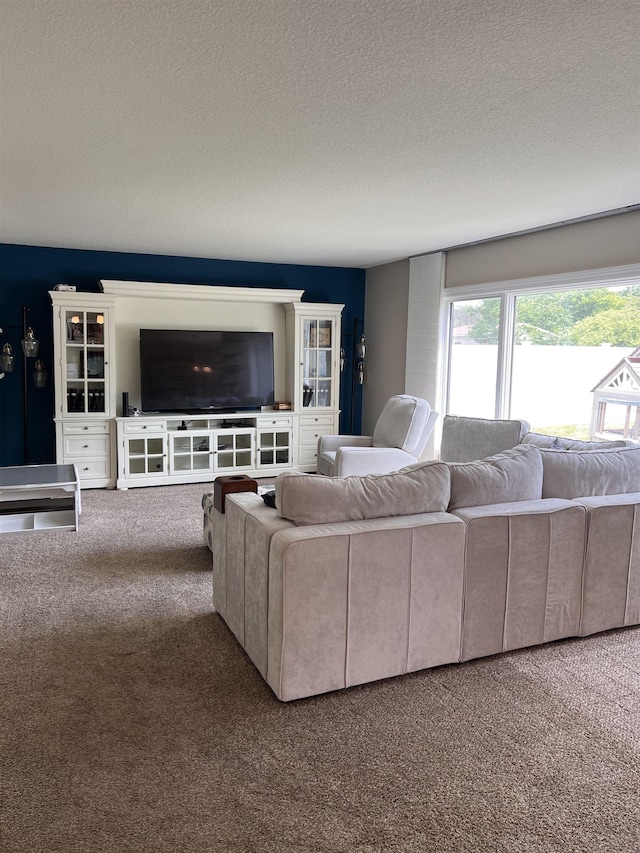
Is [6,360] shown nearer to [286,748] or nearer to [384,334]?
[384,334]

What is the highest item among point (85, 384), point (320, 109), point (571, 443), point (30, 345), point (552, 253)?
point (320, 109)

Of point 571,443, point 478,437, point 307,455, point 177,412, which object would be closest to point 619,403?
point 478,437

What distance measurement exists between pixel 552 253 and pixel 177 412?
156 inches

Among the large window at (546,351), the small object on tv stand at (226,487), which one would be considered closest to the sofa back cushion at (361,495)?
the small object on tv stand at (226,487)

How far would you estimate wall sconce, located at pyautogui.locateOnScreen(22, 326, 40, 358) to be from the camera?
6098 millimetres

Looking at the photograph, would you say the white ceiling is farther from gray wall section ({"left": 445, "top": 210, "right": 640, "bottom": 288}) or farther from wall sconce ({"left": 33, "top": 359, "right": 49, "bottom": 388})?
wall sconce ({"left": 33, "top": 359, "right": 49, "bottom": 388})

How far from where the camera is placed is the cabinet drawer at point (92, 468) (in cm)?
625

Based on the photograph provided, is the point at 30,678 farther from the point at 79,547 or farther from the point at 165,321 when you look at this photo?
the point at 165,321

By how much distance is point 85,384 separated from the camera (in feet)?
20.5

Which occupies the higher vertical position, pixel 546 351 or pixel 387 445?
pixel 546 351

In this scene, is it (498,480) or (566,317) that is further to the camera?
(566,317)

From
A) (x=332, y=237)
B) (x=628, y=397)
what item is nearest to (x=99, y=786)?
(x=628, y=397)

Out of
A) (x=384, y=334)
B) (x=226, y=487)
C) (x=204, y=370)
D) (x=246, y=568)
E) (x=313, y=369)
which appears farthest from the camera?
(x=384, y=334)

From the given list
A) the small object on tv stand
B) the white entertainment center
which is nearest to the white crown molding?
the white entertainment center
